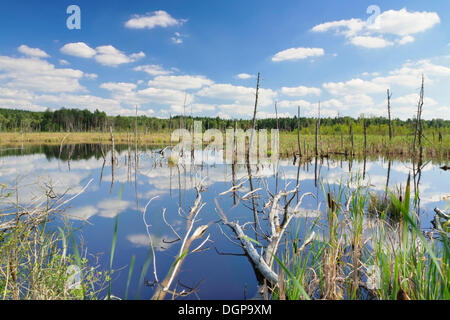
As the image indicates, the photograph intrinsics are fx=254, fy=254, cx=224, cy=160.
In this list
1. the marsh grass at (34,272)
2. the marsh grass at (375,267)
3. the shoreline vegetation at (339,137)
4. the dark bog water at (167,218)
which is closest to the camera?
the marsh grass at (375,267)

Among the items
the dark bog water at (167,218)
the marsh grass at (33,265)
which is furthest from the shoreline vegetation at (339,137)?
the marsh grass at (33,265)

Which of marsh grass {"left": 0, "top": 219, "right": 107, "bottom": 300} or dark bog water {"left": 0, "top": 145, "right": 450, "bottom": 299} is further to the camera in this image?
dark bog water {"left": 0, "top": 145, "right": 450, "bottom": 299}

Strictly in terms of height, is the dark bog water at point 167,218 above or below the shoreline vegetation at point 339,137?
below

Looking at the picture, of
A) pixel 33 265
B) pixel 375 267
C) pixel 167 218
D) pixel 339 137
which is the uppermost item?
pixel 339 137

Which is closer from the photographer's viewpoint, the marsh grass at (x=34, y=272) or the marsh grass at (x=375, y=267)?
the marsh grass at (x=375, y=267)

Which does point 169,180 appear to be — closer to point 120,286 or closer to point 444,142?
point 120,286

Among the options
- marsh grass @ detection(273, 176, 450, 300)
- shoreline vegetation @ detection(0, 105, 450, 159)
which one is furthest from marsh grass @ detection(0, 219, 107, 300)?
shoreline vegetation @ detection(0, 105, 450, 159)

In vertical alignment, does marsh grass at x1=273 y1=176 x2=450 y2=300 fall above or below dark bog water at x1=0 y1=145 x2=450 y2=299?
above

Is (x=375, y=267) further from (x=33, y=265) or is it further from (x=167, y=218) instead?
(x=167, y=218)

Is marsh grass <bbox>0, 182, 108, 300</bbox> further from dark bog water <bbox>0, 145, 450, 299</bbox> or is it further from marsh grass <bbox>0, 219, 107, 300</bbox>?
dark bog water <bbox>0, 145, 450, 299</bbox>

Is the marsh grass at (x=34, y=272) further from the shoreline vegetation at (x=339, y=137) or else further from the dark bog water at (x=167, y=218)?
the shoreline vegetation at (x=339, y=137)

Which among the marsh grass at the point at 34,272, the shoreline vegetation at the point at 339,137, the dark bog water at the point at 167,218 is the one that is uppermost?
the shoreline vegetation at the point at 339,137

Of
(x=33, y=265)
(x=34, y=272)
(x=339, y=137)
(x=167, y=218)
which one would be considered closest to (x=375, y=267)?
(x=34, y=272)
